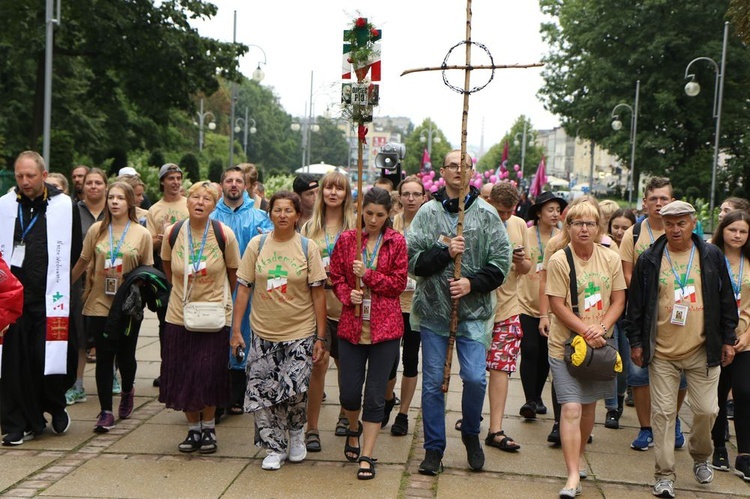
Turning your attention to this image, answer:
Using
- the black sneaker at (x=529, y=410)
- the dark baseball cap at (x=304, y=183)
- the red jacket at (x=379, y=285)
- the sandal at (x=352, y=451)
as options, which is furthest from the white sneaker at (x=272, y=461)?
the dark baseball cap at (x=304, y=183)

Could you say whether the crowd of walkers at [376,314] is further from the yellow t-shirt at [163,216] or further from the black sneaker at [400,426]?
the yellow t-shirt at [163,216]

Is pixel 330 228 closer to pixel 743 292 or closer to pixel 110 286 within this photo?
pixel 110 286

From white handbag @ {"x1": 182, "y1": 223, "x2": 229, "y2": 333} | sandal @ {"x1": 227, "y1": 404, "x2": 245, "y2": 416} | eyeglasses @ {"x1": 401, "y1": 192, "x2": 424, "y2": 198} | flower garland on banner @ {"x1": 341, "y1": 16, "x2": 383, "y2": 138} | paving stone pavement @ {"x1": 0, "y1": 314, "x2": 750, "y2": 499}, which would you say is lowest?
paving stone pavement @ {"x1": 0, "y1": 314, "x2": 750, "y2": 499}

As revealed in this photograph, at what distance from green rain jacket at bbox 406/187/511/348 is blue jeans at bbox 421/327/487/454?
68mm

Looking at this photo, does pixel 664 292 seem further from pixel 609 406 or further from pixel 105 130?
pixel 105 130

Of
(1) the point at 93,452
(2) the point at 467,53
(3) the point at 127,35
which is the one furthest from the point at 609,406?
(3) the point at 127,35

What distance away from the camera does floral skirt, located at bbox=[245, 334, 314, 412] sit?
5.90 m

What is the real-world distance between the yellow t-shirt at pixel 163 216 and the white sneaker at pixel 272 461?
299 cm

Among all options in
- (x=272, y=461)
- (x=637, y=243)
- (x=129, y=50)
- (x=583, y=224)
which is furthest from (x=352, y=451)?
(x=129, y=50)

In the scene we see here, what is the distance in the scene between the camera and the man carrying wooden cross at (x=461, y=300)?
5.77 metres

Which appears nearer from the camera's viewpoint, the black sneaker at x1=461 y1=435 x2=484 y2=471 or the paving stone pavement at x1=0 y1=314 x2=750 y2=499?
the paving stone pavement at x1=0 y1=314 x2=750 y2=499

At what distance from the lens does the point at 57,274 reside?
6652 millimetres

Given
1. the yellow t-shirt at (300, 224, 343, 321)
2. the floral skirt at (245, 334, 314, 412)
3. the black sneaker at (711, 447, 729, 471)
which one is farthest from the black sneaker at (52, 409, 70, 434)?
the black sneaker at (711, 447, 729, 471)

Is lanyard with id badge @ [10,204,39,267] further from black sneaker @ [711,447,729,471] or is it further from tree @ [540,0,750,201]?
tree @ [540,0,750,201]
